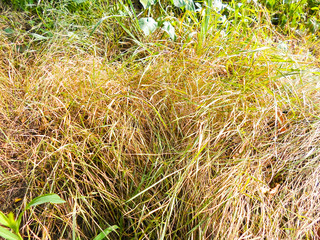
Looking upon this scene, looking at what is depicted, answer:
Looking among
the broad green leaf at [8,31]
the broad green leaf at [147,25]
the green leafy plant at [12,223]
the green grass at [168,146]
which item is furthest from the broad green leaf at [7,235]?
the broad green leaf at [8,31]

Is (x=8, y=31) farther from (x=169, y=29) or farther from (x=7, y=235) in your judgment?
(x=7, y=235)

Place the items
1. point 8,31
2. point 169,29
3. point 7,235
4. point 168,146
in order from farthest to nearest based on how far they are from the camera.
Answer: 1. point 8,31
2. point 169,29
3. point 168,146
4. point 7,235

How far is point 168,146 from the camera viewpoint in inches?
49.4

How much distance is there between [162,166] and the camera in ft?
3.97

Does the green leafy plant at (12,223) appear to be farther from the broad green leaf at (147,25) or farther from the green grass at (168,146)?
the broad green leaf at (147,25)

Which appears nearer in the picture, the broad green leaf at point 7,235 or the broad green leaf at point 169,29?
the broad green leaf at point 7,235

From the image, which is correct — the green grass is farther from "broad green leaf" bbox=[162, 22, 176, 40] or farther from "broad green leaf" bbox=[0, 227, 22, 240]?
"broad green leaf" bbox=[0, 227, 22, 240]

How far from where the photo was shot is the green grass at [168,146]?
1.13 metres

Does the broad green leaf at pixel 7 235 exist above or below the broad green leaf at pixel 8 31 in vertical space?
below

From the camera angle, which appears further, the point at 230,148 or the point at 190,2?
the point at 190,2

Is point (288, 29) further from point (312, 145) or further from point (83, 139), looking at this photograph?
point (83, 139)

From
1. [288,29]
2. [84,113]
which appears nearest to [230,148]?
[84,113]

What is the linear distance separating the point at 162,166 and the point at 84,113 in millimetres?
435

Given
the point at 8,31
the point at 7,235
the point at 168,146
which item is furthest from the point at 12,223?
the point at 8,31
